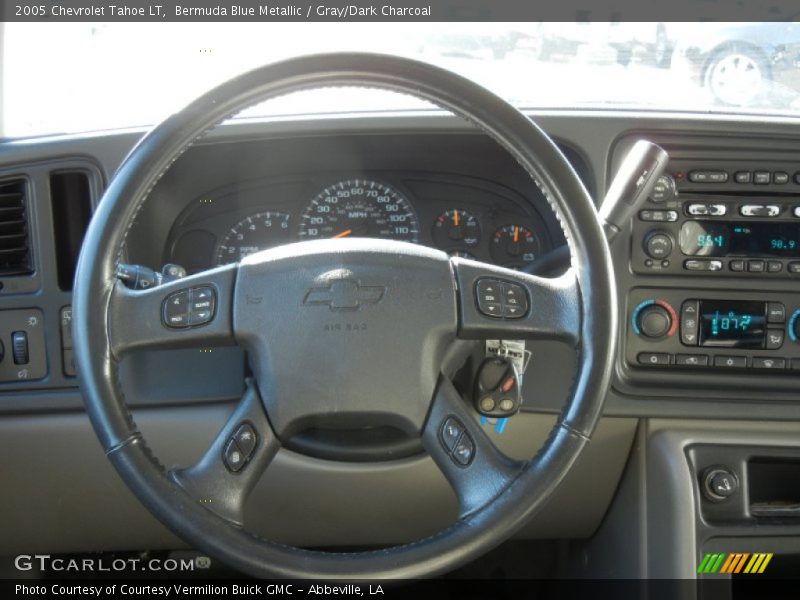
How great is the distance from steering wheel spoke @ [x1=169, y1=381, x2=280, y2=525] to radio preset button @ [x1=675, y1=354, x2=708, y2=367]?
2.82 ft

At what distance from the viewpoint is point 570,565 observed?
88.1 inches

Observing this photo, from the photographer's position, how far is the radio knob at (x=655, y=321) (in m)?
1.82

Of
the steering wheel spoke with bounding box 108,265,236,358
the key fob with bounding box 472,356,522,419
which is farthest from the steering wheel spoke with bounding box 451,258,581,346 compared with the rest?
the steering wheel spoke with bounding box 108,265,236,358

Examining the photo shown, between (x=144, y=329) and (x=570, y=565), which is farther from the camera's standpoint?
(x=570, y=565)

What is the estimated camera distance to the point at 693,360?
5.99 feet

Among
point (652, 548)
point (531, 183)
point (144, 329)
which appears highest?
point (531, 183)

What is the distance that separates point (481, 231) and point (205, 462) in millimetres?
834

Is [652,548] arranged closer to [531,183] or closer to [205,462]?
[531,183]

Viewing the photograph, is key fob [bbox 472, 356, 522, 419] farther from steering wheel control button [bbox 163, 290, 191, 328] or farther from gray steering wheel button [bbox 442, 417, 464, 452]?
steering wheel control button [bbox 163, 290, 191, 328]

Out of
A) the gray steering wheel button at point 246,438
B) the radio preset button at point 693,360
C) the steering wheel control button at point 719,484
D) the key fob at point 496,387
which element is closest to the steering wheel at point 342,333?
the gray steering wheel button at point 246,438

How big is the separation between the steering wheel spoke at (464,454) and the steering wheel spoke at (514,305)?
0.11 m

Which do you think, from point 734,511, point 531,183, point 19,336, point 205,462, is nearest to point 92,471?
point 19,336
